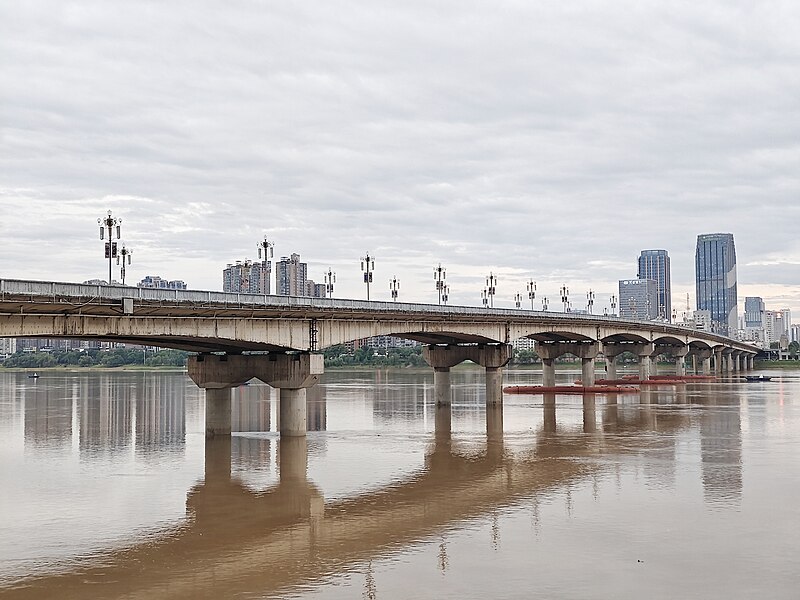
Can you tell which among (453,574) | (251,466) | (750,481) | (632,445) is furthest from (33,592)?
(632,445)

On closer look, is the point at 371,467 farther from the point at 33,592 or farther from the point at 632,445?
the point at 33,592

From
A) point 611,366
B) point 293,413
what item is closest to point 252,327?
point 293,413

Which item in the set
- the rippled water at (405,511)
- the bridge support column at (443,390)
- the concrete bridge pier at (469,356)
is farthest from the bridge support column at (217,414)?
the concrete bridge pier at (469,356)

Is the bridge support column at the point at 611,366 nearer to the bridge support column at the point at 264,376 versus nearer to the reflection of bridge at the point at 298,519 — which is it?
the reflection of bridge at the point at 298,519

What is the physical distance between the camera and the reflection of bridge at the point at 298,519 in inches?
932

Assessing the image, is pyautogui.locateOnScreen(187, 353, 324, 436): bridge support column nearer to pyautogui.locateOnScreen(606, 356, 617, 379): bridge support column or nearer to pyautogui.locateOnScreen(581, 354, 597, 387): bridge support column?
pyautogui.locateOnScreen(581, 354, 597, 387): bridge support column

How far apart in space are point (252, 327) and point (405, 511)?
22.7m

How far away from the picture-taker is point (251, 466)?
45.6m

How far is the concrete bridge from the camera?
41.7 metres

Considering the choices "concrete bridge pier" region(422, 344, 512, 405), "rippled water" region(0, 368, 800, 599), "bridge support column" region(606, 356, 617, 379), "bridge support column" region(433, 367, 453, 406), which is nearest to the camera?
"rippled water" region(0, 368, 800, 599)

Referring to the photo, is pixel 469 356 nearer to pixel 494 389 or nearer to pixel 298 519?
pixel 494 389

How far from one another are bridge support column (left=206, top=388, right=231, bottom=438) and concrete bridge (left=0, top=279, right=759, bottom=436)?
0.07 meters

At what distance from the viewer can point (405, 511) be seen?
33.1 m

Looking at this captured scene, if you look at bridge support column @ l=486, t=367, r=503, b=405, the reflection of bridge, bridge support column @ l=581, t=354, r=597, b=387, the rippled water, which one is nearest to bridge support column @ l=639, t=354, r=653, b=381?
bridge support column @ l=581, t=354, r=597, b=387
